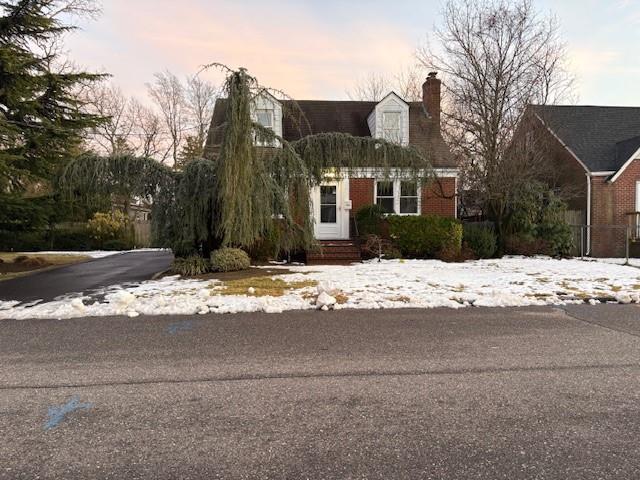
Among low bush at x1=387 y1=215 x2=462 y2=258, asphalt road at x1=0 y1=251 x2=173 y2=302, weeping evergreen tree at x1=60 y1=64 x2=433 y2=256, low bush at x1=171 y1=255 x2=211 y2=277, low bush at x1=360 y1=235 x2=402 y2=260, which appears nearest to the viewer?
asphalt road at x1=0 y1=251 x2=173 y2=302

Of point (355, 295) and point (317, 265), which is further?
point (317, 265)

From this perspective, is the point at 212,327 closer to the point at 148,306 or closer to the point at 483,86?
the point at 148,306

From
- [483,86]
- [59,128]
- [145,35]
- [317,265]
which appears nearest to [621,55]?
[483,86]

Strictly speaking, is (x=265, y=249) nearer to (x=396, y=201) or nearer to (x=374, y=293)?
(x=374, y=293)

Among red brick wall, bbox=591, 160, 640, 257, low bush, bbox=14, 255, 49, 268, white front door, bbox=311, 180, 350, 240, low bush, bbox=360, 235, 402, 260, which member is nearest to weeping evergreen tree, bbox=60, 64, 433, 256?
low bush, bbox=360, 235, 402, 260

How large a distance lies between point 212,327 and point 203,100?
104 feet

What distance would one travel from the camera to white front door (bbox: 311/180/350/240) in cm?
1645

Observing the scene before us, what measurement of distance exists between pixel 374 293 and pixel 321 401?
4577 millimetres

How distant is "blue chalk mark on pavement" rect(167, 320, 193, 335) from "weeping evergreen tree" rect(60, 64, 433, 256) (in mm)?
4574

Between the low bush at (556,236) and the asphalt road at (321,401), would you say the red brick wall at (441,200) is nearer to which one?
the low bush at (556,236)

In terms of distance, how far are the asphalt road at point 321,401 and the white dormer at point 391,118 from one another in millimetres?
12662

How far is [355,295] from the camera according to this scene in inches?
299

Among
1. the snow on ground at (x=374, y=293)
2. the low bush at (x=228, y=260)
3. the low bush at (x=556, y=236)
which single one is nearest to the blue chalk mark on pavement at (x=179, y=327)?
the snow on ground at (x=374, y=293)

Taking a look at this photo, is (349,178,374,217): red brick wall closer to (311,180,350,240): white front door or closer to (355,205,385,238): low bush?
(311,180,350,240): white front door
